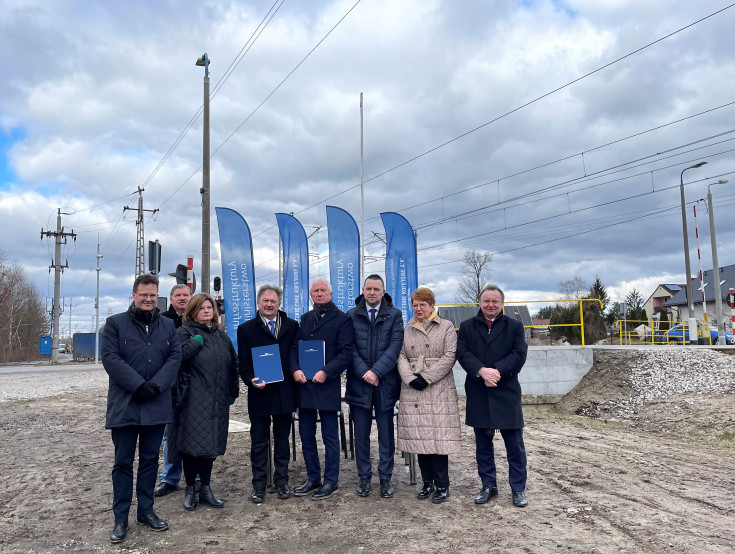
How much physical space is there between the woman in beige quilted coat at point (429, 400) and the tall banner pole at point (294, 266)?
10.3m

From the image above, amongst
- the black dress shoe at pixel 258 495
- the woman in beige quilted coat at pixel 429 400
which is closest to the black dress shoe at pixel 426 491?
the woman in beige quilted coat at pixel 429 400

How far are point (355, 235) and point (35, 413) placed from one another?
28.8 ft

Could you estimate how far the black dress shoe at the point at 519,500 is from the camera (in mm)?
4859

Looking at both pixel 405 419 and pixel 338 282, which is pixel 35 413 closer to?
pixel 338 282

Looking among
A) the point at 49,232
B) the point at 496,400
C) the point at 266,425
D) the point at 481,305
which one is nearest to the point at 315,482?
the point at 266,425

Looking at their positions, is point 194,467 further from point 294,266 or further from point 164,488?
point 294,266

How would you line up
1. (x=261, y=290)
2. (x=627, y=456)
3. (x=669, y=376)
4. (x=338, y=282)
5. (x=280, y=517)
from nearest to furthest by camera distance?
(x=280, y=517) < (x=261, y=290) < (x=627, y=456) < (x=669, y=376) < (x=338, y=282)

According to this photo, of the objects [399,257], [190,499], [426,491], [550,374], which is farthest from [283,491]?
[550,374]

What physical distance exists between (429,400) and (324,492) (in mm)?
1278

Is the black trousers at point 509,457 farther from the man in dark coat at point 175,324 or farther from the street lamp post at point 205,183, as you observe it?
the street lamp post at point 205,183

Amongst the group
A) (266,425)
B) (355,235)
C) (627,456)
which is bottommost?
(627,456)

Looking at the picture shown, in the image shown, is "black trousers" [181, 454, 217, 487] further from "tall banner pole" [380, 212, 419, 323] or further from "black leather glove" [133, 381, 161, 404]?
"tall banner pole" [380, 212, 419, 323]

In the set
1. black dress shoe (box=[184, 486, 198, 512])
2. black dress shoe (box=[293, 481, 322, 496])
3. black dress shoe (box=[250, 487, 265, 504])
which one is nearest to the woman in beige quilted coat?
black dress shoe (box=[293, 481, 322, 496])

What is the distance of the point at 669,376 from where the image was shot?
537 inches
